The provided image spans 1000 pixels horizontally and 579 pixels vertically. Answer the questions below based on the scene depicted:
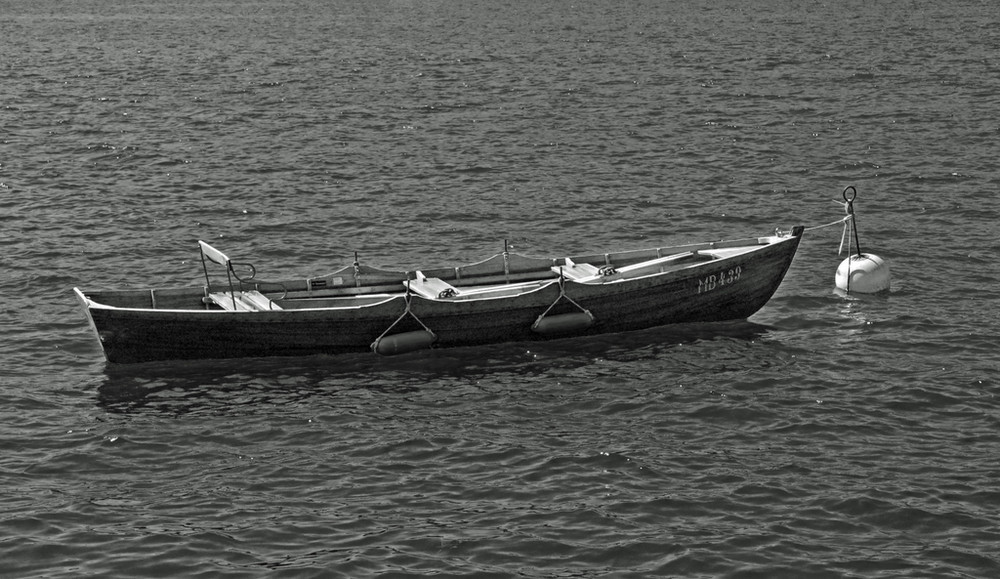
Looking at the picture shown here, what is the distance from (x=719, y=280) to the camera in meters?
26.9

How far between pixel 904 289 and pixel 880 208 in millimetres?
7643

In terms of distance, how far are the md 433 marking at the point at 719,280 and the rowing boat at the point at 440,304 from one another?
0.08 ft

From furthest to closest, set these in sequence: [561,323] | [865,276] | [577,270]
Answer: [865,276], [577,270], [561,323]

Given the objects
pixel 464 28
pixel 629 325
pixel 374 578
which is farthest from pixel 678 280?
pixel 464 28

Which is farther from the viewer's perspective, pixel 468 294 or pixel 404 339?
pixel 468 294

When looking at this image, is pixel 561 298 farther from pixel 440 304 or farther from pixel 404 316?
pixel 404 316

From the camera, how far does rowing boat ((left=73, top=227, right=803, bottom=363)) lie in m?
24.7

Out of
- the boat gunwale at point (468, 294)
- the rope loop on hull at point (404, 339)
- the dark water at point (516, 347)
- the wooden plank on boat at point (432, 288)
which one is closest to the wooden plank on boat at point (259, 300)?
the boat gunwale at point (468, 294)

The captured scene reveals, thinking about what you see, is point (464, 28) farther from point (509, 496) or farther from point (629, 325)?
point (509, 496)

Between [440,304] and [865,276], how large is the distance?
10.1 meters

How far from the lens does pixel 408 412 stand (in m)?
23.1

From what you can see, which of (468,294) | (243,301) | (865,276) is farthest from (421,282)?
(865,276)

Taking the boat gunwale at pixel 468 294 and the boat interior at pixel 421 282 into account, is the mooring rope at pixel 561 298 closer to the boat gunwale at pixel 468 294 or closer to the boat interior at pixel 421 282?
the boat gunwale at pixel 468 294

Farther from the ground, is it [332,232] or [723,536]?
[332,232]
